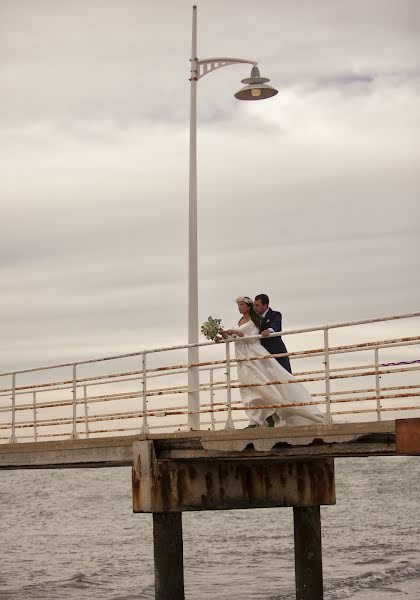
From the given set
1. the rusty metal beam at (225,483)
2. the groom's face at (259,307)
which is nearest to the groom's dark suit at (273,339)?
the groom's face at (259,307)

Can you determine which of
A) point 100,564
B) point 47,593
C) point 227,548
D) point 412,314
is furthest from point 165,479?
point 227,548

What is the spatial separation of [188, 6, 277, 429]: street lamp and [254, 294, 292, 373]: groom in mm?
1420

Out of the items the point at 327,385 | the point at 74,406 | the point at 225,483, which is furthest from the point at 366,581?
the point at 327,385

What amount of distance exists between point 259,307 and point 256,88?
402 cm

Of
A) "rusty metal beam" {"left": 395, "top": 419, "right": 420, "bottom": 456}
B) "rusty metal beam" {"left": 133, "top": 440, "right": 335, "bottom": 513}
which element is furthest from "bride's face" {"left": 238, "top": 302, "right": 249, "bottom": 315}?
"rusty metal beam" {"left": 395, "top": 419, "right": 420, "bottom": 456}

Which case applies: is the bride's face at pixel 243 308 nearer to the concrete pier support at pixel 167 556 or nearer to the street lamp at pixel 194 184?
the street lamp at pixel 194 184

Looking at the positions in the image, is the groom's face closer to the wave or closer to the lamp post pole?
the lamp post pole

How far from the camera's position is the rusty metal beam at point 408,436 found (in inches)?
532

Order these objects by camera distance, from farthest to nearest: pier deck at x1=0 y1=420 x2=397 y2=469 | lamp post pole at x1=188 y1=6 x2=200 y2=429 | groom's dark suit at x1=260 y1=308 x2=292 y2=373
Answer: lamp post pole at x1=188 y1=6 x2=200 y2=429, groom's dark suit at x1=260 y1=308 x2=292 y2=373, pier deck at x1=0 y1=420 x2=397 y2=469

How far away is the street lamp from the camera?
18047 millimetres

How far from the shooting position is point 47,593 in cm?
3106

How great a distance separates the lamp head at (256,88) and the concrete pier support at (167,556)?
6.53m

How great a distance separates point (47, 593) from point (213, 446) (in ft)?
53.9

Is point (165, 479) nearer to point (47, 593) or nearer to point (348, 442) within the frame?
point (348, 442)
